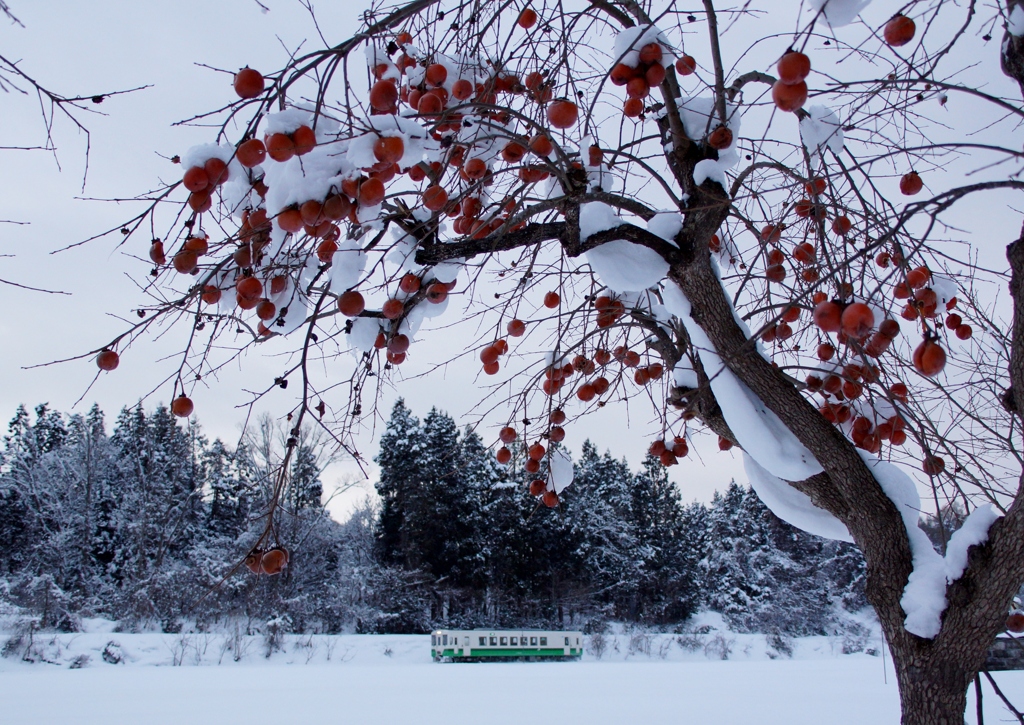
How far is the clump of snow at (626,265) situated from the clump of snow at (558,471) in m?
0.98

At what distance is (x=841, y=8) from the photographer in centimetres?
130

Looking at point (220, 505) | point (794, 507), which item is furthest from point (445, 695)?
point (220, 505)

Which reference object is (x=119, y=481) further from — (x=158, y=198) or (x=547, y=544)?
(x=158, y=198)

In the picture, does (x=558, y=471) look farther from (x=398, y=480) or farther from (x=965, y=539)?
(x=398, y=480)

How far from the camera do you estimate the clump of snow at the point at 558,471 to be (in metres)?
2.52

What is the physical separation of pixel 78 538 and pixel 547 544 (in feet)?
38.2

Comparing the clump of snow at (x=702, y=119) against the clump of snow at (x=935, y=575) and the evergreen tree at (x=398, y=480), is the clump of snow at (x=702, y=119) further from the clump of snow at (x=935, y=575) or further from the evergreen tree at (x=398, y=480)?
the evergreen tree at (x=398, y=480)

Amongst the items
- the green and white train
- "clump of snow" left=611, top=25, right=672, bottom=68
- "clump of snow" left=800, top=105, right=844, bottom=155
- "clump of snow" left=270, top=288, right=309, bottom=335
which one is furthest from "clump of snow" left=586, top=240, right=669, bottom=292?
the green and white train

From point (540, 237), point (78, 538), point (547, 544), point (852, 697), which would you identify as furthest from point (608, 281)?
point (78, 538)

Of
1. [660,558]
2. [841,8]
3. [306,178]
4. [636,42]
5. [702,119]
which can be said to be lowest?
[660,558]

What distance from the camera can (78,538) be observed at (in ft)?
51.1

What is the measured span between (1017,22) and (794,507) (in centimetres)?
136

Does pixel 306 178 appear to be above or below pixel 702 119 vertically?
below

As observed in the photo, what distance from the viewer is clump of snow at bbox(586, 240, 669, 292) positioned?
175 centimetres
